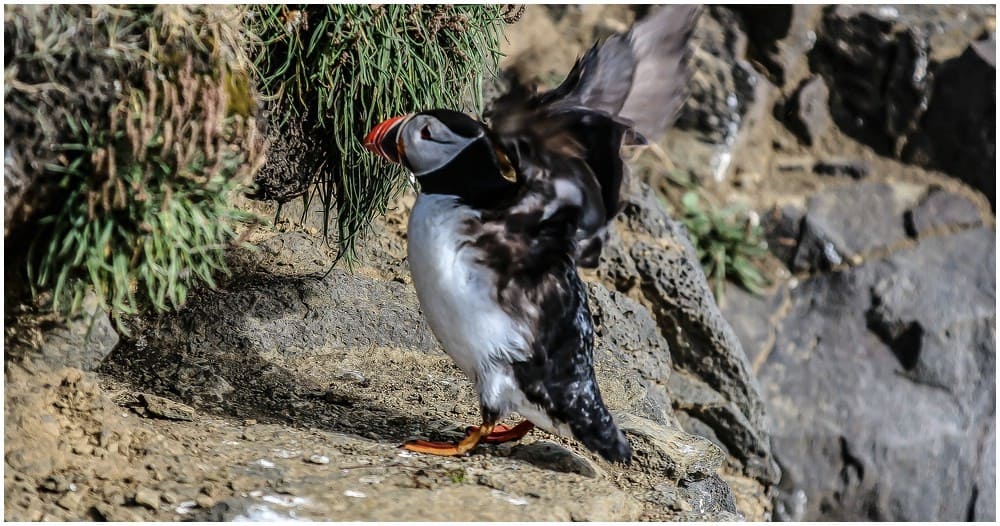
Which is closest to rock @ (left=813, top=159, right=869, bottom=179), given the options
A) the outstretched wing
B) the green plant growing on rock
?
the outstretched wing

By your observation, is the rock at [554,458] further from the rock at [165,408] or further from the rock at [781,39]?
the rock at [781,39]

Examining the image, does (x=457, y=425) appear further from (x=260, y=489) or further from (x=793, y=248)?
(x=793, y=248)

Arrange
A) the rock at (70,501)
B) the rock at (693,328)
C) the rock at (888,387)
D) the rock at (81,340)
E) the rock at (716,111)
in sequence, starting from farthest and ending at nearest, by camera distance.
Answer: the rock at (716,111) < the rock at (888,387) < the rock at (693,328) < the rock at (81,340) < the rock at (70,501)

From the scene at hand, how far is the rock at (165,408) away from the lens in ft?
12.5

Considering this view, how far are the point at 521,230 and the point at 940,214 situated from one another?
5.74m

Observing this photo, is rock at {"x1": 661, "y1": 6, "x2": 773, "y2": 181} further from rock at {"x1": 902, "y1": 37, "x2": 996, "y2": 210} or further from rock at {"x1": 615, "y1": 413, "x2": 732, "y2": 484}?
rock at {"x1": 615, "y1": 413, "x2": 732, "y2": 484}

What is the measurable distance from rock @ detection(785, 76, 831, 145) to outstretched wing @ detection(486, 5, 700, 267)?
4.84 metres

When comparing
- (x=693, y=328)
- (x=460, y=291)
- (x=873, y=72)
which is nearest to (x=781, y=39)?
(x=873, y=72)

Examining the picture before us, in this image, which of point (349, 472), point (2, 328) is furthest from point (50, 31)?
point (349, 472)

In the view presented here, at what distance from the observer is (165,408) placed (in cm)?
385

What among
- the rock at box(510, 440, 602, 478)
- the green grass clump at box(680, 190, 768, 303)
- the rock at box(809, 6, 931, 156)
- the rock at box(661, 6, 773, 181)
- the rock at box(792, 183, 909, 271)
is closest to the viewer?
the rock at box(510, 440, 602, 478)

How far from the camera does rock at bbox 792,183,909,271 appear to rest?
8.14 metres

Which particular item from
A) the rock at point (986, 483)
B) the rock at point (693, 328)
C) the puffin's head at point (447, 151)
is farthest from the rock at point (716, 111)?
the puffin's head at point (447, 151)

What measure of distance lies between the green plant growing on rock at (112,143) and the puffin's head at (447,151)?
1.88ft
